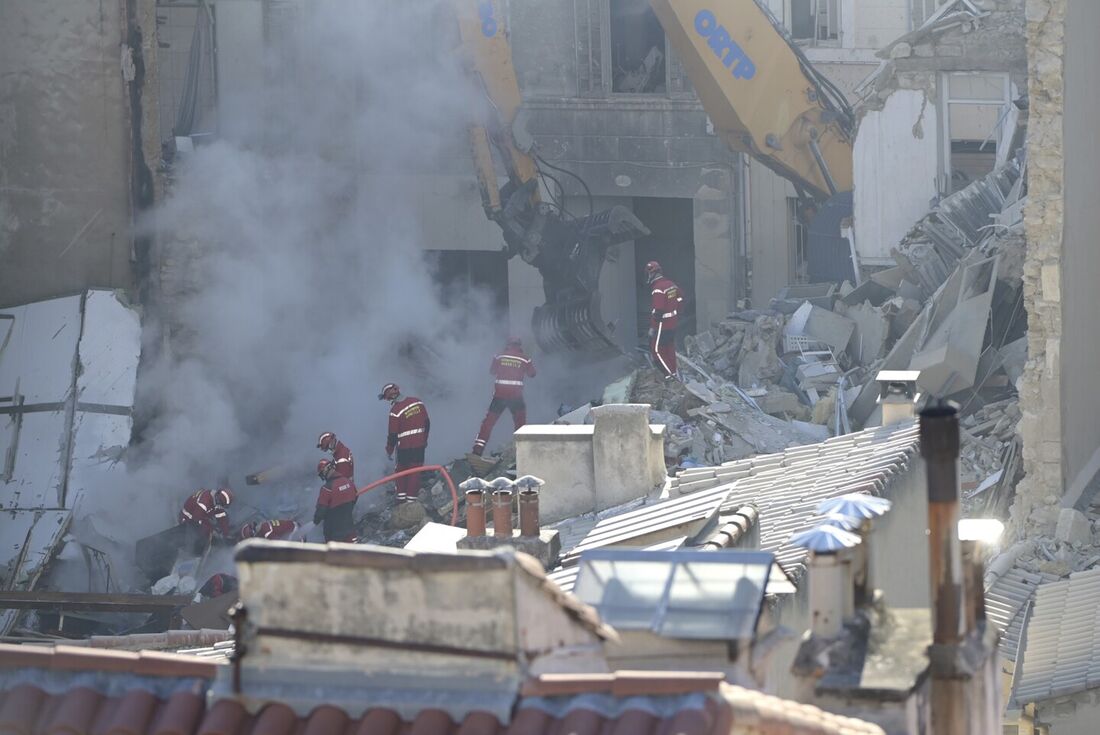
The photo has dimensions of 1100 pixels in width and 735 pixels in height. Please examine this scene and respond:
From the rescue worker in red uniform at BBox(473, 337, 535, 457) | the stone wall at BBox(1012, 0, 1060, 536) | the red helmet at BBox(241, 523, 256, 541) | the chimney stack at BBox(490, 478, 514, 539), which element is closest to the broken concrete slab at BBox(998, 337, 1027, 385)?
the stone wall at BBox(1012, 0, 1060, 536)

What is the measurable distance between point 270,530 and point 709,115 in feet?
32.0

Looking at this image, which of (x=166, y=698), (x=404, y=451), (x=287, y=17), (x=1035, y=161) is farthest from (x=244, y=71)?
(x=166, y=698)

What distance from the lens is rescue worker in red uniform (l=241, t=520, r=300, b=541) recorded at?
1733cm

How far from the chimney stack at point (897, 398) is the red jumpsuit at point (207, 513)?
659cm

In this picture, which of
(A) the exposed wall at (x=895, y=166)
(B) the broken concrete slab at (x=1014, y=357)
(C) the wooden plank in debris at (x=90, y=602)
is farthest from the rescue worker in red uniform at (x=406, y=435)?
(A) the exposed wall at (x=895, y=166)

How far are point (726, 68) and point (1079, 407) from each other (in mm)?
9013

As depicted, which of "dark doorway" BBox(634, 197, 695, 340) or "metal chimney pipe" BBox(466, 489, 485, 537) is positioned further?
"dark doorway" BBox(634, 197, 695, 340)

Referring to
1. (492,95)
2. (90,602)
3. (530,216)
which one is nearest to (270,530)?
(90,602)

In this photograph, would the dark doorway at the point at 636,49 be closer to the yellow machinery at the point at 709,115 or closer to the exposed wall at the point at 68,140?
the yellow machinery at the point at 709,115

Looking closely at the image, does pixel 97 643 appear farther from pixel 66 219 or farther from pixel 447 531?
pixel 66 219

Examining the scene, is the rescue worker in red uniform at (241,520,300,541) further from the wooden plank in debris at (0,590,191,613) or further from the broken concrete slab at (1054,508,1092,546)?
the broken concrete slab at (1054,508,1092,546)

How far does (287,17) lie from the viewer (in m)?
24.8

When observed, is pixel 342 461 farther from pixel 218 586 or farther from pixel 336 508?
pixel 218 586

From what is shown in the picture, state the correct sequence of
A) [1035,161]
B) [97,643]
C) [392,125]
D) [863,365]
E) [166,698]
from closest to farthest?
[166,698]
[97,643]
[1035,161]
[863,365]
[392,125]
